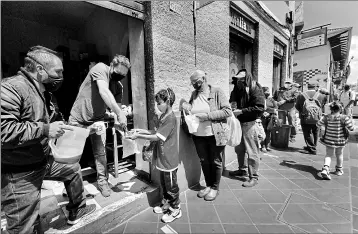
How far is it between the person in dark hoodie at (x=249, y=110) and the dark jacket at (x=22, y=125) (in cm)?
285

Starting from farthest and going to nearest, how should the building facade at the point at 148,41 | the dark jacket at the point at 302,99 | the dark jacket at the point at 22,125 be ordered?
the dark jacket at the point at 302,99 < the building facade at the point at 148,41 < the dark jacket at the point at 22,125

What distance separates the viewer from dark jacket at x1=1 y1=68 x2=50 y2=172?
1393 millimetres

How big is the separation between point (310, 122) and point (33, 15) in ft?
26.4

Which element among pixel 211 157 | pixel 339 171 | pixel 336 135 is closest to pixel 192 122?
pixel 211 157

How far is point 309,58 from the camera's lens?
15.7 metres

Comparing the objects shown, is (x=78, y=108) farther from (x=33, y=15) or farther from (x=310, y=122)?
(x=310, y=122)

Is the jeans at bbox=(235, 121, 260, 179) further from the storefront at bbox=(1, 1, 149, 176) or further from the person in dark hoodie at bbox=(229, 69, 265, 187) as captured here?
the storefront at bbox=(1, 1, 149, 176)

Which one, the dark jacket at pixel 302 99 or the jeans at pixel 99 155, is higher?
the dark jacket at pixel 302 99

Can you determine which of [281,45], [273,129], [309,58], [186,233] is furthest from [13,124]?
[309,58]

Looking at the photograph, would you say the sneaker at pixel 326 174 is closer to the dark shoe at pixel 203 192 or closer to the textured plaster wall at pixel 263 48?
the dark shoe at pixel 203 192

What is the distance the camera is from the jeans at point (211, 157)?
287cm

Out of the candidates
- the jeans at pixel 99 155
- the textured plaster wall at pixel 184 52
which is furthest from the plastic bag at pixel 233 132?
the jeans at pixel 99 155

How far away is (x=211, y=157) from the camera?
9.60 feet

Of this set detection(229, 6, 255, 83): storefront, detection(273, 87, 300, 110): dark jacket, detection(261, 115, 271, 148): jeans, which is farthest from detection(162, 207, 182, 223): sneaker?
detection(273, 87, 300, 110): dark jacket
